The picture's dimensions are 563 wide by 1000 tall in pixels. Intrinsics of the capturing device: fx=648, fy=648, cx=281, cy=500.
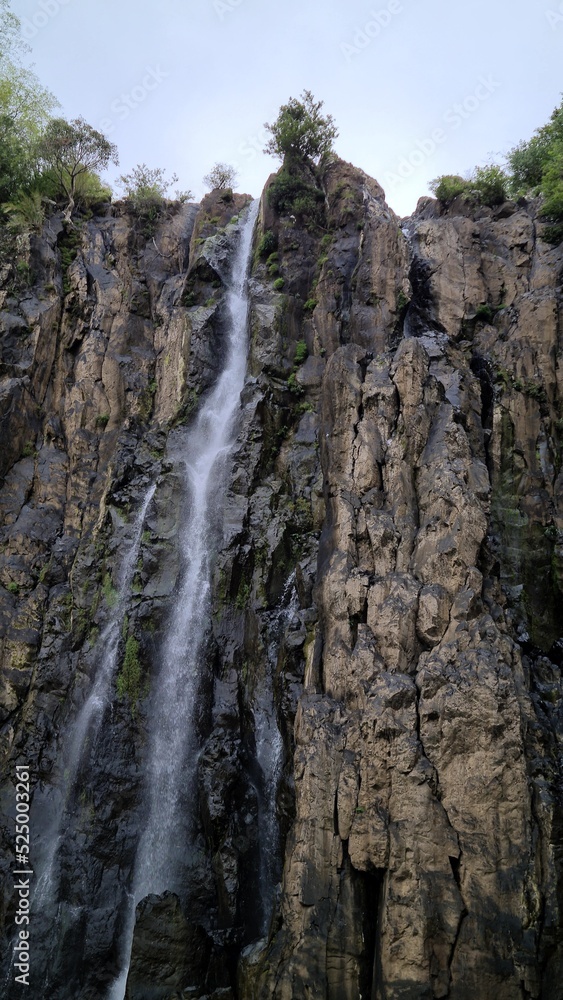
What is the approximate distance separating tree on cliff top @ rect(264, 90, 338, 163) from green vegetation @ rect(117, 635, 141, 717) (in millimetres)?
24211

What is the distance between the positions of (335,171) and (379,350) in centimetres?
1289

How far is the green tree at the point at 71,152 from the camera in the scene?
3175 centimetres

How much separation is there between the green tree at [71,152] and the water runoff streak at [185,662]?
14172 millimetres

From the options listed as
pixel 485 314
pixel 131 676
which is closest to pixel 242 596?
pixel 131 676

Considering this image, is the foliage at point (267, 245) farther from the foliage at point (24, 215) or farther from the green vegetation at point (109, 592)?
the green vegetation at point (109, 592)

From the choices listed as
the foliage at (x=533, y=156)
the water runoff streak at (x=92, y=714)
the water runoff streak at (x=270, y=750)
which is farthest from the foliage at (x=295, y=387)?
the foliage at (x=533, y=156)

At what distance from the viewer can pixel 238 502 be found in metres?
22.0

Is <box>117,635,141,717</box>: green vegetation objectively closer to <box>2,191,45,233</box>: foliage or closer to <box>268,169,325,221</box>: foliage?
<box>2,191,45,233</box>: foliage

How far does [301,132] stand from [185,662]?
2530 cm

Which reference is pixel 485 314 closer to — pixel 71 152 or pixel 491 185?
pixel 491 185

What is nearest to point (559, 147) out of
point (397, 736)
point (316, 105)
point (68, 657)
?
point (316, 105)

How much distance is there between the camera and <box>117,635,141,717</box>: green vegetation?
19422mm

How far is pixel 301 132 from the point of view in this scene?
30.8m

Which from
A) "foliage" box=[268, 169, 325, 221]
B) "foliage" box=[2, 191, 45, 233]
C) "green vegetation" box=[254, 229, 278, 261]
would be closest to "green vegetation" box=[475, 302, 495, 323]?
"foliage" box=[268, 169, 325, 221]
